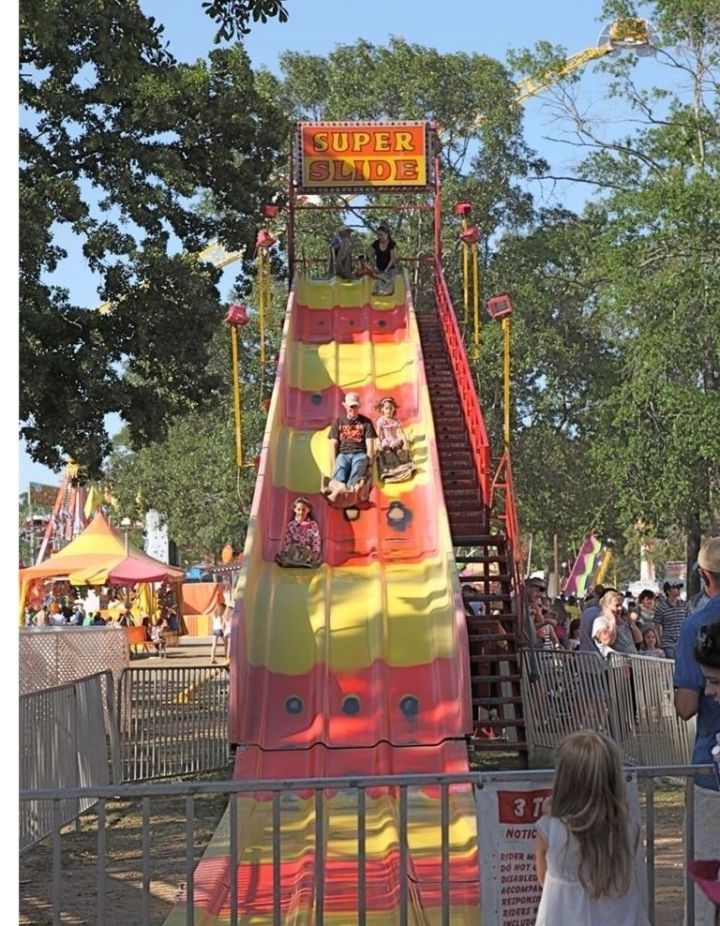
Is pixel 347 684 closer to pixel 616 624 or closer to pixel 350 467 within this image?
pixel 616 624

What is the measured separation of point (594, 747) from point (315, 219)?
42.0 metres

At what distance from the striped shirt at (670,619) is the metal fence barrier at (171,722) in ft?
18.6

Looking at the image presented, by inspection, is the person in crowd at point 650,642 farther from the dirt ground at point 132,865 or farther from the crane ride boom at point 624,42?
the crane ride boom at point 624,42

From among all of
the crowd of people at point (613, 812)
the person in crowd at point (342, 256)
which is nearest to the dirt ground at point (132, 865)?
the crowd of people at point (613, 812)

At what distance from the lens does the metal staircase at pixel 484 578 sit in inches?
615

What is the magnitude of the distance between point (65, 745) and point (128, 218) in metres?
11.8

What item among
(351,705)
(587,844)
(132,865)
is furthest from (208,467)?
(587,844)

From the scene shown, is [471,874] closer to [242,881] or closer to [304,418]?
[242,881]

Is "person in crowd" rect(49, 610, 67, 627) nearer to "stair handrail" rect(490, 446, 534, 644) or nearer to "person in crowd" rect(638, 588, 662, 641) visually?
"person in crowd" rect(638, 588, 662, 641)

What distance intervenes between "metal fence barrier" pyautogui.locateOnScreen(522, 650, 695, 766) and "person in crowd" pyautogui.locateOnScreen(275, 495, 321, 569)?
248cm

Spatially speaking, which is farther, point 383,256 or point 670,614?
point 383,256

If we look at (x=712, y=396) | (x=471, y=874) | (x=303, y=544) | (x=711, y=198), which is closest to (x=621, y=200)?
(x=711, y=198)

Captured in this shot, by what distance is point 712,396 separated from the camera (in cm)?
3269

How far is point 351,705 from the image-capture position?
13906 mm
